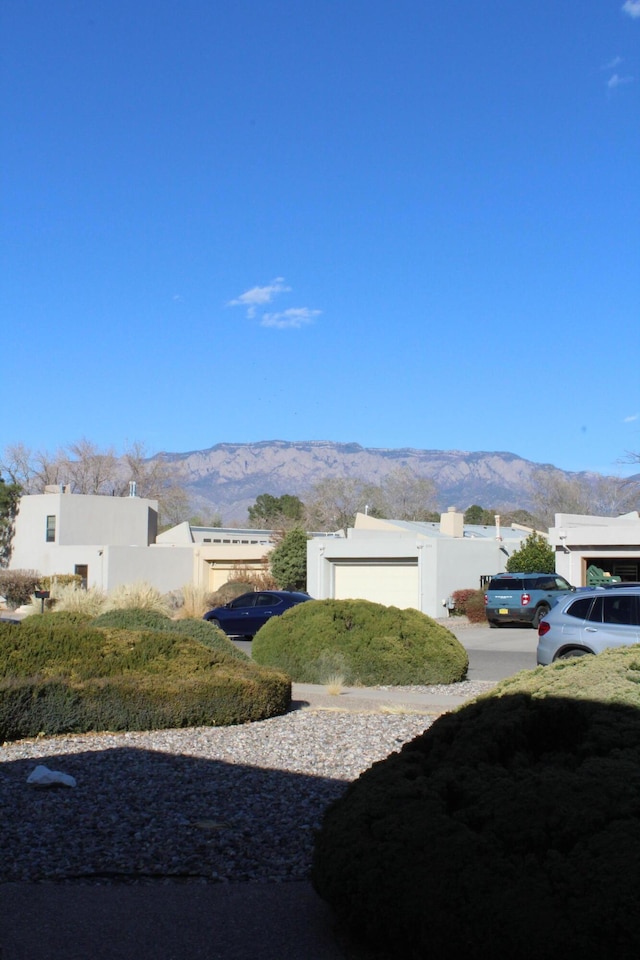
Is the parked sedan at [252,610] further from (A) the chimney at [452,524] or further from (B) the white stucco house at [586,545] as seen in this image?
(A) the chimney at [452,524]

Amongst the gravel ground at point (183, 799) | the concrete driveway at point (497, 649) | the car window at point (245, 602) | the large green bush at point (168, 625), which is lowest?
the concrete driveway at point (497, 649)

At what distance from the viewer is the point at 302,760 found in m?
8.69

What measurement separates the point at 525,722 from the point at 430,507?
8700 centimetres

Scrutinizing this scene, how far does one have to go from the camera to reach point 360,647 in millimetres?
15398

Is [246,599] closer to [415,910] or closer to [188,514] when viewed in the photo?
[415,910]

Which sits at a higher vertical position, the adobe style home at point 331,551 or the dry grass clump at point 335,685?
the adobe style home at point 331,551

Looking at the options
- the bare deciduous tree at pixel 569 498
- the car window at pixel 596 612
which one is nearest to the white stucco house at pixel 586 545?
the car window at pixel 596 612

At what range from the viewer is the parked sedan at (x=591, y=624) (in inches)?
534

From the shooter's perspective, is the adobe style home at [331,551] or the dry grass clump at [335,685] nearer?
the dry grass clump at [335,685]

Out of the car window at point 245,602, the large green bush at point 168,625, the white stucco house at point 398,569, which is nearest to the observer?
the large green bush at point 168,625

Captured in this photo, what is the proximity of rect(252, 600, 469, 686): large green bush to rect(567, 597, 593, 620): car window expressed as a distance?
2173 mm

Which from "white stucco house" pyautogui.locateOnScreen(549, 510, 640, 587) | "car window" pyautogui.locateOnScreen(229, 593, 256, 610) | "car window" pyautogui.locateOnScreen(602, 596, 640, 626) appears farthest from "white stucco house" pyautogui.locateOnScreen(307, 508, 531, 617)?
"car window" pyautogui.locateOnScreen(602, 596, 640, 626)

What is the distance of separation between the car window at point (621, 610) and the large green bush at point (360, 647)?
2.69 metres

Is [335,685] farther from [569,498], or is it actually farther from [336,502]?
[569,498]
